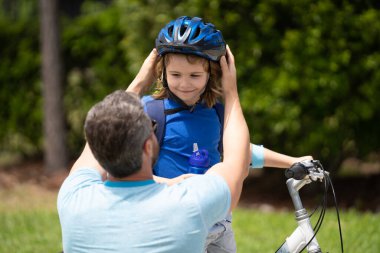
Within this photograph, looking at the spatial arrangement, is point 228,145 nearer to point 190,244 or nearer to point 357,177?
point 190,244

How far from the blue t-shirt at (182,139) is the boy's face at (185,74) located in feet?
0.38

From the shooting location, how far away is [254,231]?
6648 mm

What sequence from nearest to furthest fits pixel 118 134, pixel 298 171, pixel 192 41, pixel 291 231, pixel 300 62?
pixel 118 134
pixel 298 171
pixel 192 41
pixel 291 231
pixel 300 62

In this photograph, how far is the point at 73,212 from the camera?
2.31m

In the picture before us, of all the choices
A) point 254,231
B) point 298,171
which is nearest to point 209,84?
point 298,171

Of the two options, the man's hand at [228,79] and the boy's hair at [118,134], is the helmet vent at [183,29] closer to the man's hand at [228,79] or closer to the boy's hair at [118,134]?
the man's hand at [228,79]

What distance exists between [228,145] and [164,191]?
40 cm

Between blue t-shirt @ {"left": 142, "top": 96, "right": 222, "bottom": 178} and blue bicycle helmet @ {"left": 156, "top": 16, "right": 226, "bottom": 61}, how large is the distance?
30cm

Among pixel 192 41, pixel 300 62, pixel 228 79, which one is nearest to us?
pixel 228 79

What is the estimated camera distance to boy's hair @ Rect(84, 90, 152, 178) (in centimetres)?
222

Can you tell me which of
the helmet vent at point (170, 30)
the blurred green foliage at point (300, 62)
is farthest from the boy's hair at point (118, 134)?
the blurred green foliage at point (300, 62)

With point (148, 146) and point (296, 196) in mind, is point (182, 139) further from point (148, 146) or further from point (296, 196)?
point (148, 146)

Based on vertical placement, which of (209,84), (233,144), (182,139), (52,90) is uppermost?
(209,84)

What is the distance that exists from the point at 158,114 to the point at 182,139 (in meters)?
0.18
